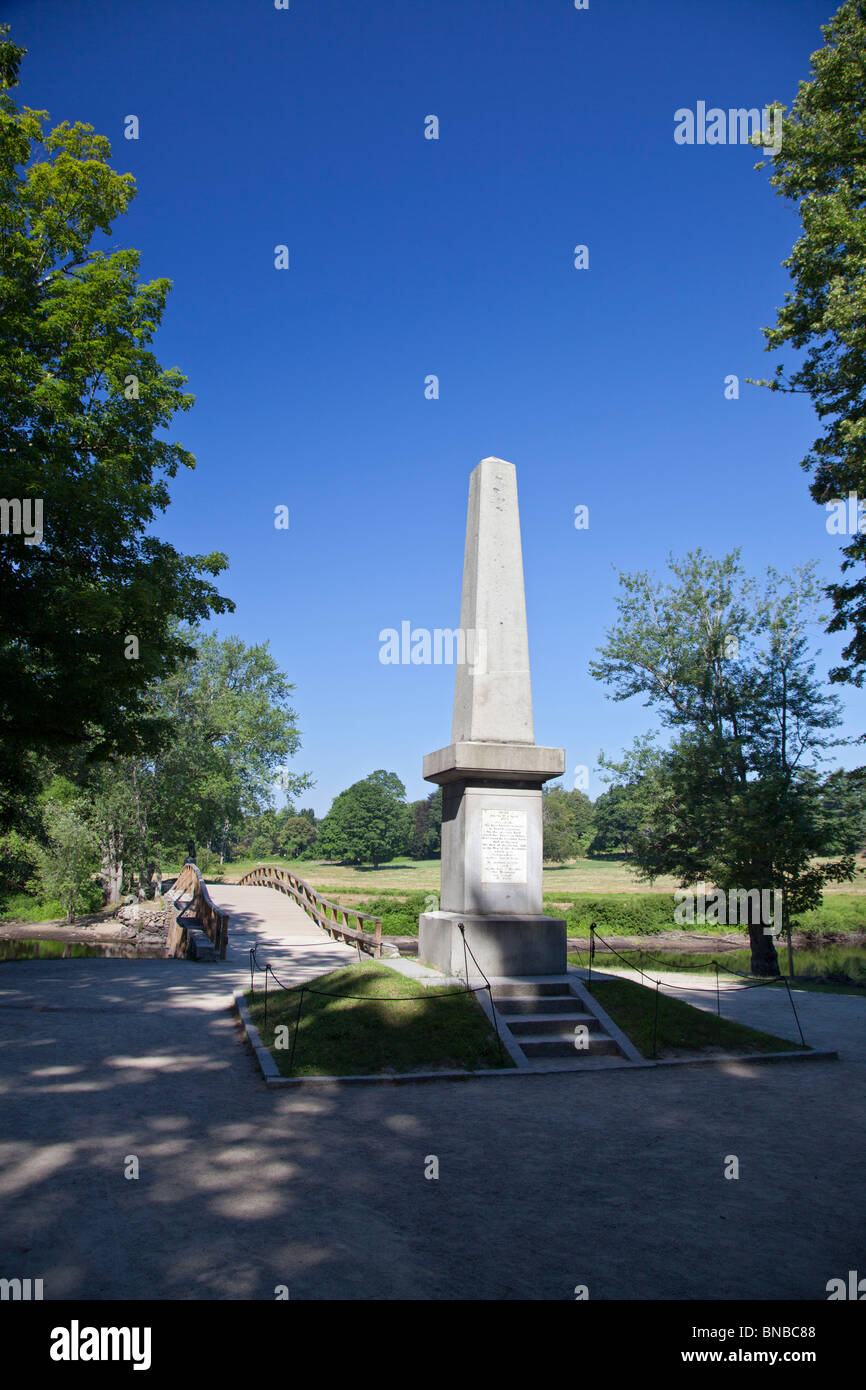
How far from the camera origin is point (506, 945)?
33.9ft

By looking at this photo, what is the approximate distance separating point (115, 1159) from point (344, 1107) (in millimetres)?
2020

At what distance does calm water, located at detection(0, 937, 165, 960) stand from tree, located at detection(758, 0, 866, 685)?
73.6 feet

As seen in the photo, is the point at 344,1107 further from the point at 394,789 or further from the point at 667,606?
the point at 394,789

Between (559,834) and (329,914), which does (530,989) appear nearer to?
(329,914)

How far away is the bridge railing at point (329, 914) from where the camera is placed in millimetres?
17578

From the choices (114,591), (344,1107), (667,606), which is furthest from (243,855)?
(344,1107)

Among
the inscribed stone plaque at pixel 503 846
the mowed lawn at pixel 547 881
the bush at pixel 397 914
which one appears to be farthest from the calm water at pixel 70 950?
the inscribed stone plaque at pixel 503 846

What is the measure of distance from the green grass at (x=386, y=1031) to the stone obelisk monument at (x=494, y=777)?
1.11 metres

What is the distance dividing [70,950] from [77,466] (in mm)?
18323

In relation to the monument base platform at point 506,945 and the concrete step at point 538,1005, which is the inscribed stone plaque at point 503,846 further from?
the concrete step at point 538,1005

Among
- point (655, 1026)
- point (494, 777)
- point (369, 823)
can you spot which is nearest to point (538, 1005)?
point (655, 1026)

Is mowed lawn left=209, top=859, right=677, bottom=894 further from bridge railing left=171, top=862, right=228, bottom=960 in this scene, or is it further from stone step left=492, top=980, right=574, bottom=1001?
stone step left=492, top=980, right=574, bottom=1001

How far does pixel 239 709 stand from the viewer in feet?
135
